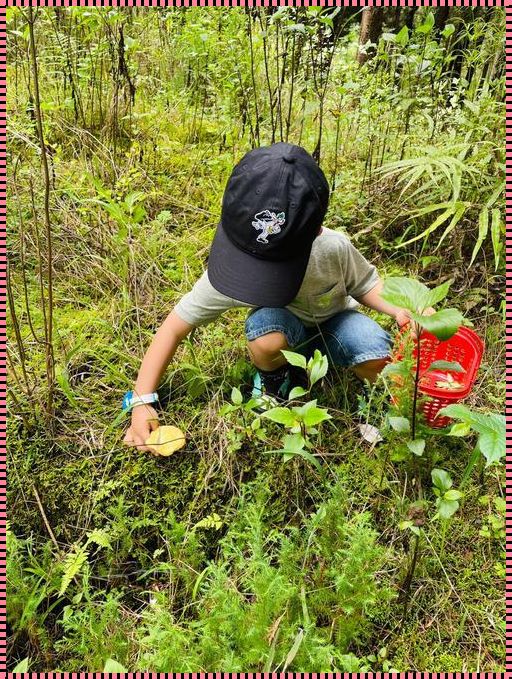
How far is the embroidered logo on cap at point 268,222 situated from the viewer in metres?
1.62

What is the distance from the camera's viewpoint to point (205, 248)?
2.56 metres

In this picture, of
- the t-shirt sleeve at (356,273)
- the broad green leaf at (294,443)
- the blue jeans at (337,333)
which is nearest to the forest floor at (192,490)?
the blue jeans at (337,333)

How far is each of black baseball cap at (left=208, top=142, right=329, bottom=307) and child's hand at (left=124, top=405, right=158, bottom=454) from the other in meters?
0.52

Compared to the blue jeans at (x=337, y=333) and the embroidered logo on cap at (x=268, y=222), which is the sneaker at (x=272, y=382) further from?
the embroidered logo on cap at (x=268, y=222)

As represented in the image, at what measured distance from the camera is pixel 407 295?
1.22m

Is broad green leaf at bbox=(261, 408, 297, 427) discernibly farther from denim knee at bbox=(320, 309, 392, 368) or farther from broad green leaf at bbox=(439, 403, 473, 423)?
denim knee at bbox=(320, 309, 392, 368)

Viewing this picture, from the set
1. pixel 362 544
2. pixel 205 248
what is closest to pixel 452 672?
pixel 362 544

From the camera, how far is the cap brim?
1694 millimetres

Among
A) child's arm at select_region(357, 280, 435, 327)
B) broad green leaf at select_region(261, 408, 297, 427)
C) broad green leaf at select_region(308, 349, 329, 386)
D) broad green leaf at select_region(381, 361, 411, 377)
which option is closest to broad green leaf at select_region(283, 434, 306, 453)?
broad green leaf at select_region(261, 408, 297, 427)

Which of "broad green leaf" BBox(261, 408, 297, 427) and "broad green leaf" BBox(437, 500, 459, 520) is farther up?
"broad green leaf" BBox(261, 408, 297, 427)

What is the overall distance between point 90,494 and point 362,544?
0.90 meters

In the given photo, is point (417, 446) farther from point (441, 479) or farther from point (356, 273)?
point (356, 273)

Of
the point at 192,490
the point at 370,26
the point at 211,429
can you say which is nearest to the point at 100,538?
the point at 192,490

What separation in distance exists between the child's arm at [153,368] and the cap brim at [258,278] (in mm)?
258
